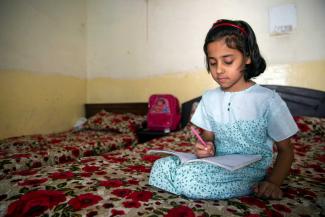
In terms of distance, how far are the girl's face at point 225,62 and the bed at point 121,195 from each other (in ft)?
1.64

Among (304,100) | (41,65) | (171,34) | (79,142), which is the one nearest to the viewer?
(79,142)

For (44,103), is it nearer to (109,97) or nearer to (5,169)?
(109,97)

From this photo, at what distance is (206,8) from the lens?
308cm

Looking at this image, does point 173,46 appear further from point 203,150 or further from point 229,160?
point 229,160

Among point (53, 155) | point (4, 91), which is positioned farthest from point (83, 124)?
point (53, 155)

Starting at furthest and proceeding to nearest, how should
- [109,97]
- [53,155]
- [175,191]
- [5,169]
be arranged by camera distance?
[109,97], [53,155], [5,169], [175,191]

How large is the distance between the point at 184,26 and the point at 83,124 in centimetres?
196

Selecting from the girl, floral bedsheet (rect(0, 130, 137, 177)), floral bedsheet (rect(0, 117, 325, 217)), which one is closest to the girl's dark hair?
the girl

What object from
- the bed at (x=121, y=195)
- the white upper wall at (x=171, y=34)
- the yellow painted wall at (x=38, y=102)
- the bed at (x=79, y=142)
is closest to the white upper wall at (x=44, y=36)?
the yellow painted wall at (x=38, y=102)

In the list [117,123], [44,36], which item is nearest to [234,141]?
[117,123]

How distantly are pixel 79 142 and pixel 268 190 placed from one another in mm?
1925

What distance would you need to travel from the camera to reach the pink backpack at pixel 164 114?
9.82ft

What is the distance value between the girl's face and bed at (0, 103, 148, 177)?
57.2 inches

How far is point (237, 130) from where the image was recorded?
1062mm
